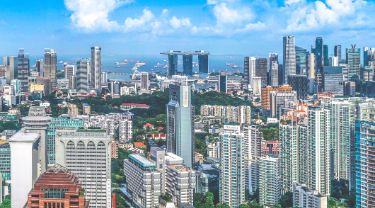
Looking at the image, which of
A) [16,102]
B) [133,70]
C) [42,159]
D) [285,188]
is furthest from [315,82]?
[42,159]

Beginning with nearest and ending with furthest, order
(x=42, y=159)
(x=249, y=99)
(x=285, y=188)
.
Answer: (x=42, y=159), (x=285, y=188), (x=249, y=99)

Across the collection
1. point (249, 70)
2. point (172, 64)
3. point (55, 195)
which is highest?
point (172, 64)

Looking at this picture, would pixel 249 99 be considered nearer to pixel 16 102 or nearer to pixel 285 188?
pixel 16 102

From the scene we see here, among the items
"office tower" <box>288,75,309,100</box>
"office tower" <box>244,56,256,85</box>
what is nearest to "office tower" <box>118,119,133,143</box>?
"office tower" <box>288,75,309,100</box>

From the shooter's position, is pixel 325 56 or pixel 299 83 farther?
pixel 325 56

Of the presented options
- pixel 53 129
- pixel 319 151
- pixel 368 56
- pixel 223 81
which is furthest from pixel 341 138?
pixel 368 56

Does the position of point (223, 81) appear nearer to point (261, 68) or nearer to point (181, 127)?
point (261, 68)
